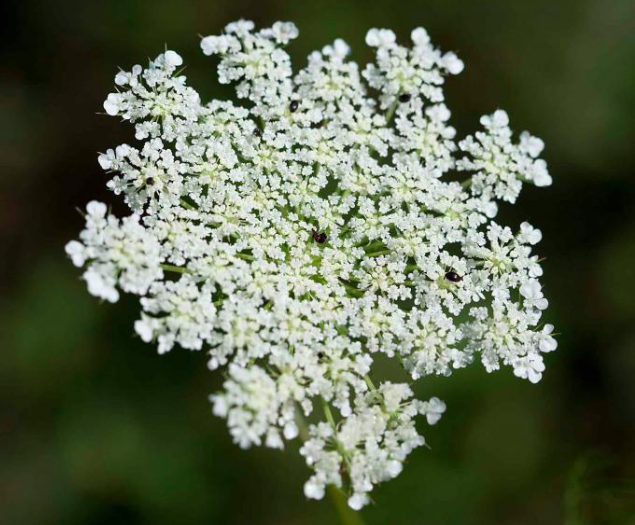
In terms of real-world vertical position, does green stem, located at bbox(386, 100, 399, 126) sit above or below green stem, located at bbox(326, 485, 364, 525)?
above

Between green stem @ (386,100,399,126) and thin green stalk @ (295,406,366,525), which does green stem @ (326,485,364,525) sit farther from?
green stem @ (386,100,399,126)

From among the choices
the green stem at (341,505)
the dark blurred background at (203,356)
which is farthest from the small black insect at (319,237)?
the dark blurred background at (203,356)

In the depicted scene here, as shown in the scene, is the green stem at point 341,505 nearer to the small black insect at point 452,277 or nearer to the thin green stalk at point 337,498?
the thin green stalk at point 337,498

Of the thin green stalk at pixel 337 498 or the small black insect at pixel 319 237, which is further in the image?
the small black insect at pixel 319 237

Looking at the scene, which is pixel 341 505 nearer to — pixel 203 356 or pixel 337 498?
pixel 337 498

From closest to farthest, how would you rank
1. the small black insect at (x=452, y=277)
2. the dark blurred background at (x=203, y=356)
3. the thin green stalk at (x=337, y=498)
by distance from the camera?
the thin green stalk at (x=337, y=498)
the small black insect at (x=452, y=277)
the dark blurred background at (x=203, y=356)

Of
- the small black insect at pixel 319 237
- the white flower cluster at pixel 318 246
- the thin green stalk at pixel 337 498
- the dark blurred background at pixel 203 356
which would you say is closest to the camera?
the white flower cluster at pixel 318 246

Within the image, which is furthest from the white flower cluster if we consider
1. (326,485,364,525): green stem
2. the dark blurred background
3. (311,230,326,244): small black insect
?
the dark blurred background

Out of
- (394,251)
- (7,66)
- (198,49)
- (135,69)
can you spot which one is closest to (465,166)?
(394,251)
